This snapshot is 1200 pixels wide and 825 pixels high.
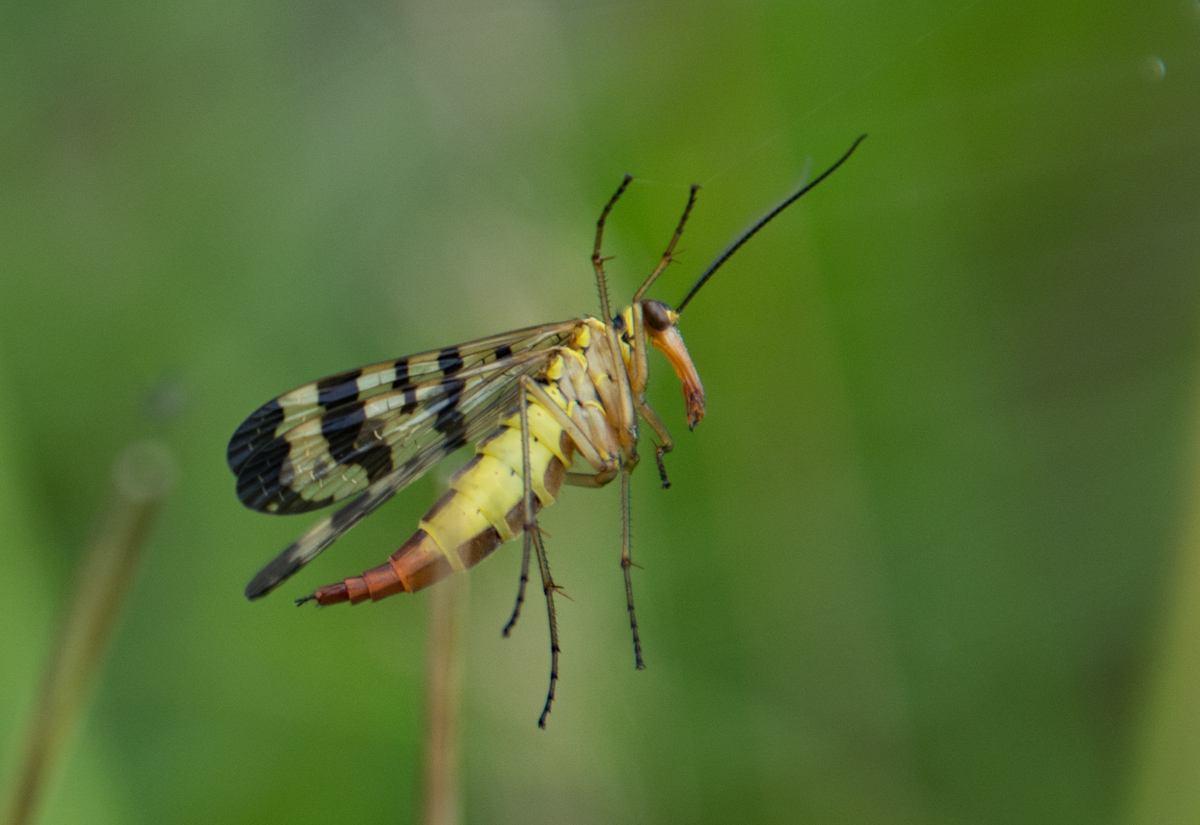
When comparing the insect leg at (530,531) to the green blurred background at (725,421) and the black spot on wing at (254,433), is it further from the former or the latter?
the green blurred background at (725,421)

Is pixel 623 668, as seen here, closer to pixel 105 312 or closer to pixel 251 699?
pixel 251 699

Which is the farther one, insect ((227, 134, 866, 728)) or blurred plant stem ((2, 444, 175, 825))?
insect ((227, 134, 866, 728))

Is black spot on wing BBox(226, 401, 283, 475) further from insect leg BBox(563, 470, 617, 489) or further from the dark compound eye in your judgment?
the dark compound eye

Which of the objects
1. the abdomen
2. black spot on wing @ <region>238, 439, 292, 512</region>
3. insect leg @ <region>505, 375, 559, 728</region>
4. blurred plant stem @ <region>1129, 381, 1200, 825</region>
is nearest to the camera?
the abdomen

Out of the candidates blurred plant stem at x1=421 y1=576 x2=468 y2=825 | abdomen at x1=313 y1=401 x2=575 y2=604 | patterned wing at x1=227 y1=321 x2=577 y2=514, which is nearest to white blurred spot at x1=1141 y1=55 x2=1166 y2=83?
patterned wing at x1=227 y1=321 x2=577 y2=514

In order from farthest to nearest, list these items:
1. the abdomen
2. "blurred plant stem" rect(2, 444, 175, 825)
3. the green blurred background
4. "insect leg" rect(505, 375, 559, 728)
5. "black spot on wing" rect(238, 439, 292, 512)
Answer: the green blurred background → "black spot on wing" rect(238, 439, 292, 512) → "insect leg" rect(505, 375, 559, 728) → the abdomen → "blurred plant stem" rect(2, 444, 175, 825)

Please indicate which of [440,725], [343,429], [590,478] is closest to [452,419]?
[343,429]

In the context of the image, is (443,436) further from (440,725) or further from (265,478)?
(440,725)

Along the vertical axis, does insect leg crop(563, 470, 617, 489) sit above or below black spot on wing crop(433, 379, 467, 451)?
below
